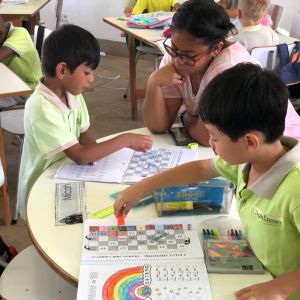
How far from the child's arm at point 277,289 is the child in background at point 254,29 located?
7.05ft

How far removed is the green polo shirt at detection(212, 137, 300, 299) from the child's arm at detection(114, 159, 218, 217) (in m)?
0.20

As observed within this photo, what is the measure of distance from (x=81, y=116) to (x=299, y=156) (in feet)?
3.18

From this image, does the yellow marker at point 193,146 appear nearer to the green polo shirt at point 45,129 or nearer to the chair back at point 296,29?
the green polo shirt at point 45,129

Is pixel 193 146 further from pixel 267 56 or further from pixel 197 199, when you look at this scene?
pixel 267 56

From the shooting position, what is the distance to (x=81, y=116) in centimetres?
180

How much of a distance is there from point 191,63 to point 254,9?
1.51 metres

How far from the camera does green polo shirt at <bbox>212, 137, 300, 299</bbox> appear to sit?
1.00 meters

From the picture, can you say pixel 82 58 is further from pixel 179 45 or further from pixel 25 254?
pixel 25 254

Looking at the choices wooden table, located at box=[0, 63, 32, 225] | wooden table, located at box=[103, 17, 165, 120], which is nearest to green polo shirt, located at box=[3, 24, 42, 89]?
wooden table, located at box=[0, 63, 32, 225]

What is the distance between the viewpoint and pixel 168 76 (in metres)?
1.79

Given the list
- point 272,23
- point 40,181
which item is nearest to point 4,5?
point 272,23

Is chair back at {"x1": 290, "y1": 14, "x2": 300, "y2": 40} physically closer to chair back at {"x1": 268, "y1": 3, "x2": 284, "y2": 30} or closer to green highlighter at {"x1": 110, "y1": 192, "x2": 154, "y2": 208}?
chair back at {"x1": 268, "y1": 3, "x2": 284, "y2": 30}

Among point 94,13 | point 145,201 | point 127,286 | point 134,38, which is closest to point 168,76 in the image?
point 145,201

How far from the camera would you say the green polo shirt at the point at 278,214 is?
3.29ft
